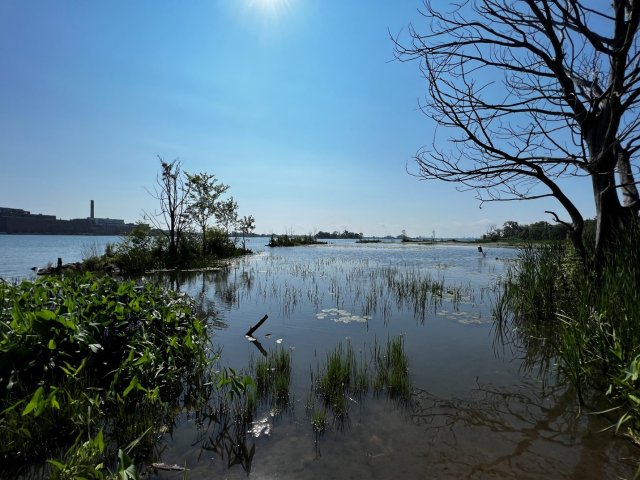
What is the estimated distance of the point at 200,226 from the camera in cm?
2584

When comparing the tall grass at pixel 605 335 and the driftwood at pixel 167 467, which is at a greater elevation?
the tall grass at pixel 605 335

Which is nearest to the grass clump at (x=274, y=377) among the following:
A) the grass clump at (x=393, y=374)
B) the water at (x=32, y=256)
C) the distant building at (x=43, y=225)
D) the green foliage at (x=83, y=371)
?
the green foliage at (x=83, y=371)

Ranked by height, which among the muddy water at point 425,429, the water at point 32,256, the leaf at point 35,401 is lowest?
the muddy water at point 425,429

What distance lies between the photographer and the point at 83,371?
366 centimetres

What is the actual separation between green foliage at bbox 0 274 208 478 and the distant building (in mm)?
95063

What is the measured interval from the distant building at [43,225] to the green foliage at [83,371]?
95.1 meters

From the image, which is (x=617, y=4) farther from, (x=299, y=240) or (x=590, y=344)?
(x=299, y=240)

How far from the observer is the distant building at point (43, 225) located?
89438 mm

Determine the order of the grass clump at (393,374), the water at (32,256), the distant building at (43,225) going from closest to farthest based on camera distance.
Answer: the grass clump at (393,374) → the water at (32,256) → the distant building at (43,225)

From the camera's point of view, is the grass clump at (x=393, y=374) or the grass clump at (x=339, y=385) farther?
the grass clump at (x=393, y=374)

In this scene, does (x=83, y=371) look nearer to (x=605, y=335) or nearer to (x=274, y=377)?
(x=274, y=377)

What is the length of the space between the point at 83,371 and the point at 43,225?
120m

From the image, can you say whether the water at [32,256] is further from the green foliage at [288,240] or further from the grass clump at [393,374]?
the green foliage at [288,240]

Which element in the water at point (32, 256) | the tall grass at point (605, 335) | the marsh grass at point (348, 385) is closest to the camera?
the tall grass at point (605, 335)
